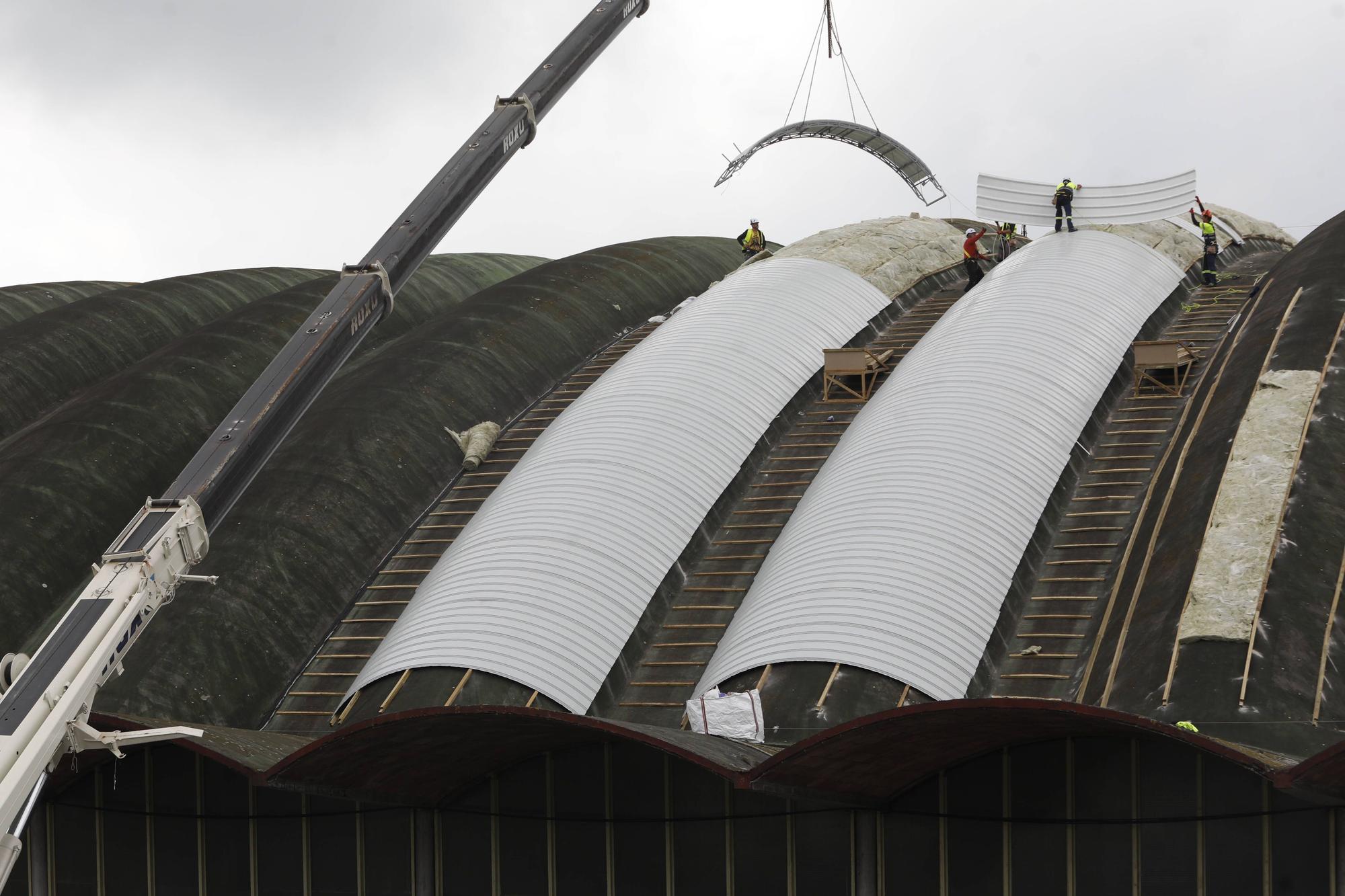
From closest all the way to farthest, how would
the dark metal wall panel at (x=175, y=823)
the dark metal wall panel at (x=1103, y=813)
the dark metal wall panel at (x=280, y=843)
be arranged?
Answer: 1. the dark metal wall panel at (x=1103, y=813)
2. the dark metal wall panel at (x=280, y=843)
3. the dark metal wall panel at (x=175, y=823)

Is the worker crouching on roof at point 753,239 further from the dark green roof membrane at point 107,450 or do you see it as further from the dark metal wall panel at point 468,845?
the dark metal wall panel at point 468,845

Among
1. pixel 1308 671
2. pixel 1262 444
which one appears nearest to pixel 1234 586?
pixel 1308 671

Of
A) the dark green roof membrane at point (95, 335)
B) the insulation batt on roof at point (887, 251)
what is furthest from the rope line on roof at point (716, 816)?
the insulation batt on roof at point (887, 251)

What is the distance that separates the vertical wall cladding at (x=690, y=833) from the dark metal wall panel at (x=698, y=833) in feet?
0.11

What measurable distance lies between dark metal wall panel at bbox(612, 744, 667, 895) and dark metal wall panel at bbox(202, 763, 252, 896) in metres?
7.63

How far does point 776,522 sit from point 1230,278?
21.5 metres

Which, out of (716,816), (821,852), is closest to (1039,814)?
(821,852)

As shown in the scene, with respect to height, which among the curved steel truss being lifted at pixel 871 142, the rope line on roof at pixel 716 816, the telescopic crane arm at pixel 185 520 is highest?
the curved steel truss being lifted at pixel 871 142

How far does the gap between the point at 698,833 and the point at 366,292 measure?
12.3 m

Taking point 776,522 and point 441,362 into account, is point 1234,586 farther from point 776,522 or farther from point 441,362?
point 441,362

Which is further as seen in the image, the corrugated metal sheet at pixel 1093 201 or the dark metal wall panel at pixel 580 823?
the corrugated metal sheet at pixel 1093 201

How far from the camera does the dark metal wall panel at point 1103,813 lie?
22844 mm

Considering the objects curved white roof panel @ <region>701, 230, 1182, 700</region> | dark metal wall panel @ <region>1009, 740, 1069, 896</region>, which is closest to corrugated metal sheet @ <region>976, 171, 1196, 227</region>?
curved white roof panel @ <region>701, 230, 1182, 700</region>

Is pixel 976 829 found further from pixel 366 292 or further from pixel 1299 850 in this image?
pixel 366 292
